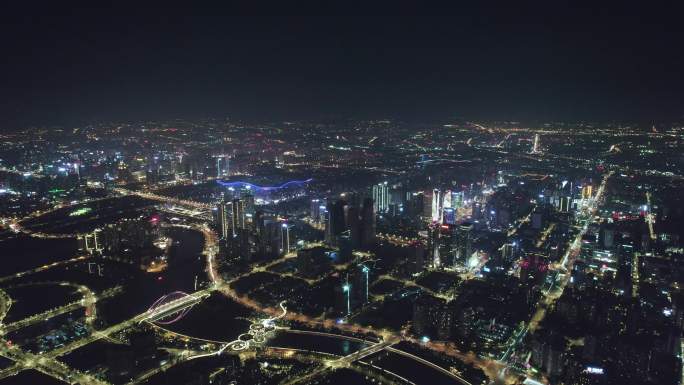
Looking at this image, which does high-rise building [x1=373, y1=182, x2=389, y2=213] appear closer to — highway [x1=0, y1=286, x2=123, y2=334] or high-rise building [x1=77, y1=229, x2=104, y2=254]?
high-rise building [x1=77, y1=229, x2=104, y2=254]

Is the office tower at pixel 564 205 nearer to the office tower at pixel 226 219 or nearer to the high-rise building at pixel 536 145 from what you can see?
the high-rise building at pixel 536 145

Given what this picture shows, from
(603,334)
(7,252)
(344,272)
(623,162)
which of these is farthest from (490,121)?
(7,252)

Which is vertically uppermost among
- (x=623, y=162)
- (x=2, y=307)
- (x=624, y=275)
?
(x=623, y=162)

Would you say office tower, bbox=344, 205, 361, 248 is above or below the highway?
above

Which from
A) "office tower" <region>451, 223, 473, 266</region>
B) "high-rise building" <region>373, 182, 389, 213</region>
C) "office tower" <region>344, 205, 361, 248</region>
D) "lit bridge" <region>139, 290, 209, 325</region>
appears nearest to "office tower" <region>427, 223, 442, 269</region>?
"office tower" <region>451, 223, 473, 266</region>

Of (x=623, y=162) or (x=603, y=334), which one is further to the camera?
(x=623, y=162)

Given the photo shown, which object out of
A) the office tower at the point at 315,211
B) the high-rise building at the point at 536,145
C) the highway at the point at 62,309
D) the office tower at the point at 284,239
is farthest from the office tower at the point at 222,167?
the high-rise building at the point at 536,145

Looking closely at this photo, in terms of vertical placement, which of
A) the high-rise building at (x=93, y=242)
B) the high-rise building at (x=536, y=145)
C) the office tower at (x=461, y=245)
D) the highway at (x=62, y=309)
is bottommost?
the highway at (x=62, y=309)

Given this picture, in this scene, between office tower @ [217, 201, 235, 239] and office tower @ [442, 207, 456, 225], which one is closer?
office tower @ [217, 201, 235, 239]

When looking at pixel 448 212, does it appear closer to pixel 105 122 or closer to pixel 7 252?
pixel 7 252
